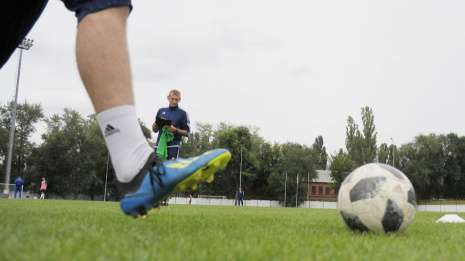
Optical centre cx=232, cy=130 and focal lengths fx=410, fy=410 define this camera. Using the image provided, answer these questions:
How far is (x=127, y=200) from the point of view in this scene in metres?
2.33

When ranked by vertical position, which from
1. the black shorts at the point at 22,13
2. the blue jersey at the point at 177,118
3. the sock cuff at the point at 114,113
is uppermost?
the blue jersey at the point at 177,118

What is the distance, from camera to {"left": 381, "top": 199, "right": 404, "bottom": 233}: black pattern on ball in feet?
11.0

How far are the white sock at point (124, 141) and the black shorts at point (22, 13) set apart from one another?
1.96 feet

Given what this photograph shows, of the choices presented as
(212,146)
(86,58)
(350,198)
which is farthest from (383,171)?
(212,146)

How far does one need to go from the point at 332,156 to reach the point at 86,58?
78157 mm

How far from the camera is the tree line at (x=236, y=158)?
61.0 metres

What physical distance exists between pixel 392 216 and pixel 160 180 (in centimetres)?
207

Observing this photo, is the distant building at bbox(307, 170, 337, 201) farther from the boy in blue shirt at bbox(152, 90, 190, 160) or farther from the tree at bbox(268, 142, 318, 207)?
the boy in blue shirt at bbox(152, 90, 190, 160)

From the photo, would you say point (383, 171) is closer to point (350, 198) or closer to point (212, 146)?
point (350, 198)

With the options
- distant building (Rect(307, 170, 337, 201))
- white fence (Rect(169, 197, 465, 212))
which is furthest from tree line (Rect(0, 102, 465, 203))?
distant building (Rect(307, 170, 337, 201))

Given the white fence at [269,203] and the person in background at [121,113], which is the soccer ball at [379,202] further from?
the white fence at [269,203]

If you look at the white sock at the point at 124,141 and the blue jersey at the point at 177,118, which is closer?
the white sock at the point at 124,141

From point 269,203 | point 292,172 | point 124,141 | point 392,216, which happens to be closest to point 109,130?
point 124,141

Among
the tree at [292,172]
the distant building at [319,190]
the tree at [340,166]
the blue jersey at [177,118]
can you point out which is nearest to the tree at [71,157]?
the tree at [292,172]
